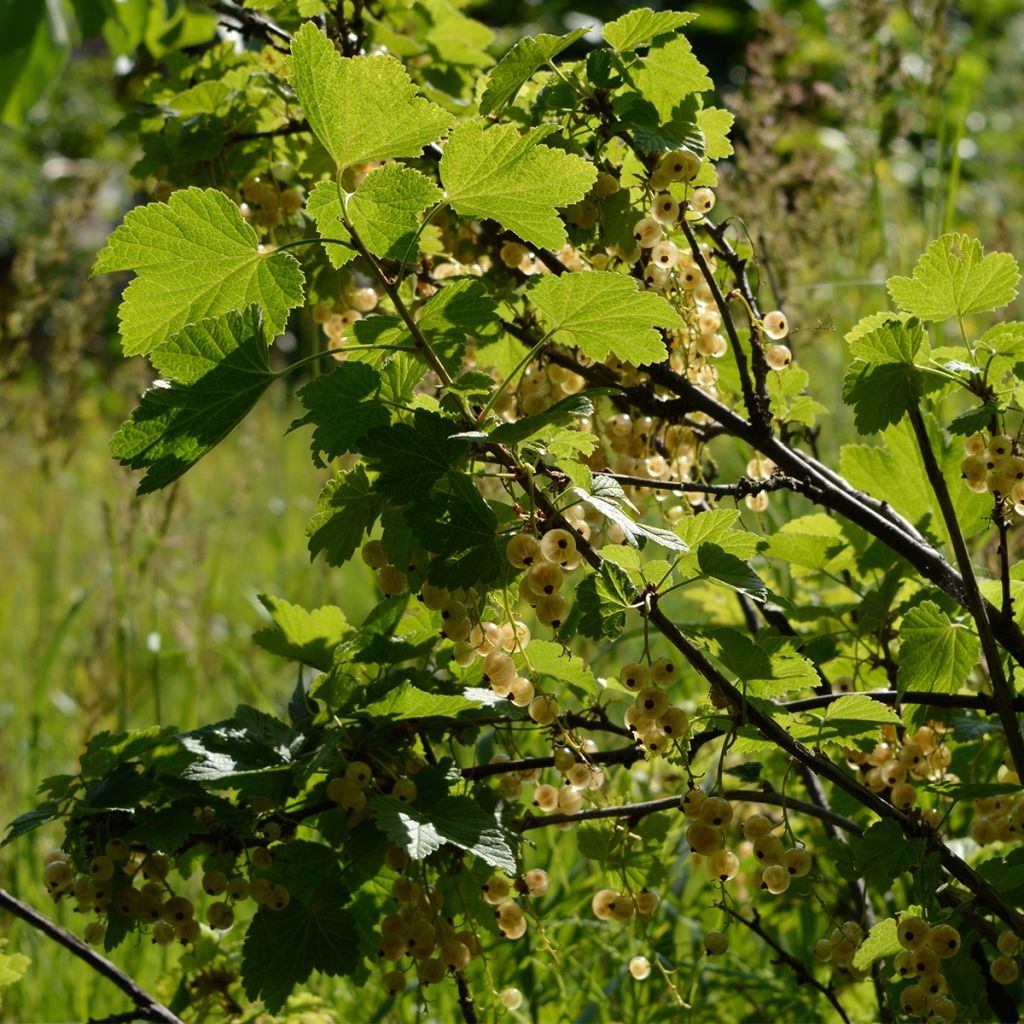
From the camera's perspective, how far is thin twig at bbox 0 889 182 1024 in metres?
1.27

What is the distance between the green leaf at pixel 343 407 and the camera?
3.21ft

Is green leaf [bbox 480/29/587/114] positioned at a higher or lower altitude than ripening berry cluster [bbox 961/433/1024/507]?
higher

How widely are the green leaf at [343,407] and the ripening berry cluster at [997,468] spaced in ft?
1.76

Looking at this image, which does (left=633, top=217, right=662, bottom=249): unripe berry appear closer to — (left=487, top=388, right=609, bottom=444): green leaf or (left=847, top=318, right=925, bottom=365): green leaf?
(left=847, top=318, right=925, bottom=365): green leaf

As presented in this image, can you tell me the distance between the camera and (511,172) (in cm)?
102

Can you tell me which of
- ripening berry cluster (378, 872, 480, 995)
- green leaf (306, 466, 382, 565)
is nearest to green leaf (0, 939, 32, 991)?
ripening berry cluster (378, 872, 480, 995)

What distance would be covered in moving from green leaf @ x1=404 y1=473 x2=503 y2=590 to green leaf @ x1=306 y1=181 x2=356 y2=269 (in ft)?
0.73

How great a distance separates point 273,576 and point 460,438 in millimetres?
3645

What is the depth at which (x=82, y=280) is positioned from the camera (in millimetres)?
3680

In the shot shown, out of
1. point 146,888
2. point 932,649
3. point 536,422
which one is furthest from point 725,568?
point 146,888

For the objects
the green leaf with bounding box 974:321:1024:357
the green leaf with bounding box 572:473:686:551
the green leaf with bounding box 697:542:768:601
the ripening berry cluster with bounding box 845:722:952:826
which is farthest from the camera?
the ripening berry cluster with bounding box 845:722:952:826

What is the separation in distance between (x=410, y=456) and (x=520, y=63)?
1.33 ft

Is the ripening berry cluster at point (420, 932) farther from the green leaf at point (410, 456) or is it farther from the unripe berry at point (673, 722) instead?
the green leaf at point (410, 456)

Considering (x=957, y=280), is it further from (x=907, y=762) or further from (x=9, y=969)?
(x=9, y=969)
